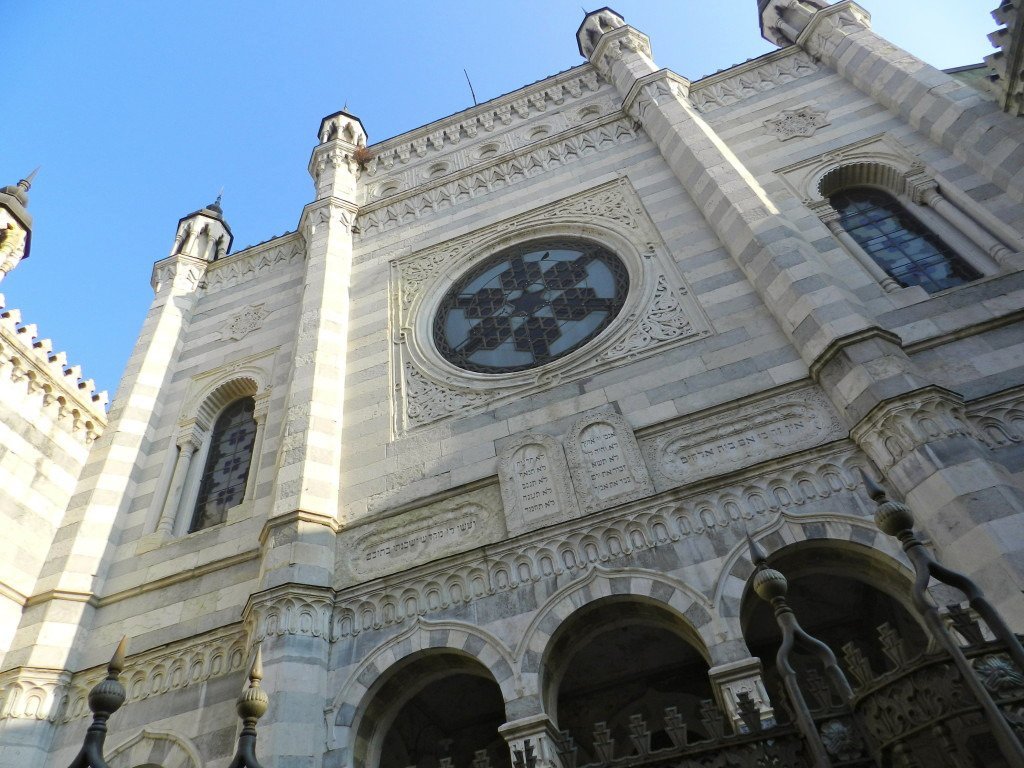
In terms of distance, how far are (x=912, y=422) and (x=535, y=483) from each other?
3799 mm

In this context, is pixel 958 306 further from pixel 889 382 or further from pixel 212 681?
pixel 212 681

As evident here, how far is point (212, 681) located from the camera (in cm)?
752

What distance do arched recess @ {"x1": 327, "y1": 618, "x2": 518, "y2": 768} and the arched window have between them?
Result: 273 inches

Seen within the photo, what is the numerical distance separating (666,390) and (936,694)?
5370 millimetres

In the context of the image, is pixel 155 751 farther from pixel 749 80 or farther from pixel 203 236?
pixel 749 80

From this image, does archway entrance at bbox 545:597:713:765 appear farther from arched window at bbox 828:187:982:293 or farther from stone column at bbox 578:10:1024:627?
arched window at bbox 828:187:982:293

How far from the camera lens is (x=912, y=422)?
21.1 feet

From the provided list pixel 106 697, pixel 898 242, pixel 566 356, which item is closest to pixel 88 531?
pixel 106 697

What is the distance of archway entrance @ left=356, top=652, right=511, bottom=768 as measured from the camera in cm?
706

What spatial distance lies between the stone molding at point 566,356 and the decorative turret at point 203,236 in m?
5.40

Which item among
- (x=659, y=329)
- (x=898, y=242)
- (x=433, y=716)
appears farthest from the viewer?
(x=898, y=242)

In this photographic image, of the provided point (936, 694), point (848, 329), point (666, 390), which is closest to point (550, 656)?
point (666, 390)

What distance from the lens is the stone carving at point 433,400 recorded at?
955cm

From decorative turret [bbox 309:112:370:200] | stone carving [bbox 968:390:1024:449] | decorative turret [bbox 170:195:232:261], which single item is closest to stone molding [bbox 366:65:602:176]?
decorative turret [bbox 309:112:370:200]
